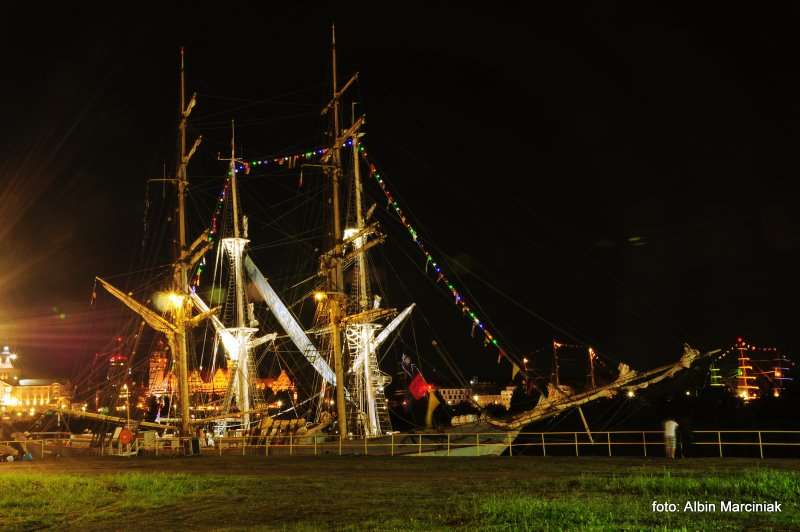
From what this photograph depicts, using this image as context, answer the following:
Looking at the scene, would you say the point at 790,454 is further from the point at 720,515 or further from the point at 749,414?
the point at 720,515

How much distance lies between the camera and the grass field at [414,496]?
12203mm

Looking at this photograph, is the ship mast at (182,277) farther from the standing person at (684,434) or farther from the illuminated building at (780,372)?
the illuminated building at (780,372)

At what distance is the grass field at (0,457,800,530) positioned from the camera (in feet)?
40.0

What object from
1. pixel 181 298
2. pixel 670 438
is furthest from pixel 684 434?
pixel 181 298

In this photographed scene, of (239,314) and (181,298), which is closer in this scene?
(181,298)

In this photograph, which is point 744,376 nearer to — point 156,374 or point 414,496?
point 156,374

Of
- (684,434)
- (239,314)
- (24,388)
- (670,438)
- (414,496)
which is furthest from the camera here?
(24,388)

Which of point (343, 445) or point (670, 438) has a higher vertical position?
point (670, 438)

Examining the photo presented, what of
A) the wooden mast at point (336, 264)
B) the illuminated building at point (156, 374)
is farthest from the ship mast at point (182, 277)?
the illuminated building at point (156, 374)

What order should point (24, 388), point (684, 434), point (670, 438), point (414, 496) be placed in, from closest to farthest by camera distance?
point (414, 496) → point (670, 438) → point (684, 434) → point (24, 388)

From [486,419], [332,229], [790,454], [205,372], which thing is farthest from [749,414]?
[205,372]

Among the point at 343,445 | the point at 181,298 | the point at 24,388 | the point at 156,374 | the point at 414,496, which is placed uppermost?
the point at 181,298

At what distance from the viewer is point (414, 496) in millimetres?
15445

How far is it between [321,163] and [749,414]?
48481mm
